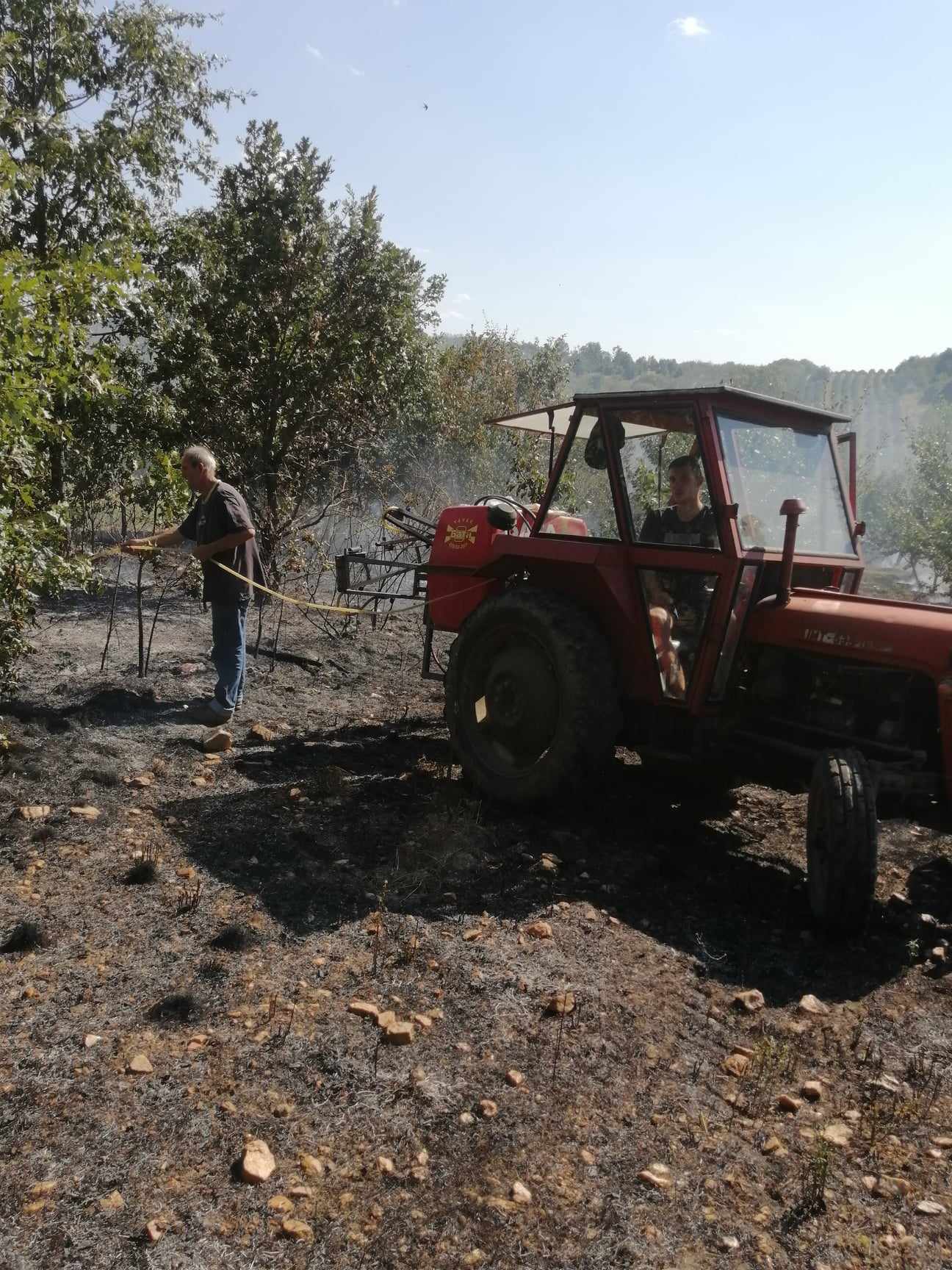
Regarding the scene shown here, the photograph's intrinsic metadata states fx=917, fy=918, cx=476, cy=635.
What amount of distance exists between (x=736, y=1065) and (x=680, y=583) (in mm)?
2321

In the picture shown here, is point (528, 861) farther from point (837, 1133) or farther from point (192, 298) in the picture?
point (192, 298)

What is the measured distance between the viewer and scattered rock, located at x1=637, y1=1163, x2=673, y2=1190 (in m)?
2.38

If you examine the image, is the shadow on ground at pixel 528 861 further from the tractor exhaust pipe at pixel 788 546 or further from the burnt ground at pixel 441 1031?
the tractor exhaust pipe at pixel 788 546

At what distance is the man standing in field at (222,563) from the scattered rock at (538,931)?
309 cm

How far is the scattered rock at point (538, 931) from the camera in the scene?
3.67 metres

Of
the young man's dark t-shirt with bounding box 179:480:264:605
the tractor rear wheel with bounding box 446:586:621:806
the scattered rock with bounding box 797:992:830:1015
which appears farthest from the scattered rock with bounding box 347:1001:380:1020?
the young man's dark t-shirt with bounding box 179:480:264:605

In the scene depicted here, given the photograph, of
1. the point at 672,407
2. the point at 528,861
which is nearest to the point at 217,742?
the point at 528,861

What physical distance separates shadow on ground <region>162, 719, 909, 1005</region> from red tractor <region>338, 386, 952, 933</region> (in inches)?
11.3

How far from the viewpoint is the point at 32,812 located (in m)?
4.34

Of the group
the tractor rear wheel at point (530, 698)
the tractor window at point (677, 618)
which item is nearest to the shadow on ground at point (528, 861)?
the tractor rear wheel at point (530, 698)

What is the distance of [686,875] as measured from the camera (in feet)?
14.7

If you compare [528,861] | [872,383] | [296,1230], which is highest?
[872,383]

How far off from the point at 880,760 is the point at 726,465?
5.07 ft

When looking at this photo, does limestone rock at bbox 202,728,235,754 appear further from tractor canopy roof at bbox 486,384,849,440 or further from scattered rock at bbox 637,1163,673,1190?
scattered rock at bbox 637,1163,673,1190
